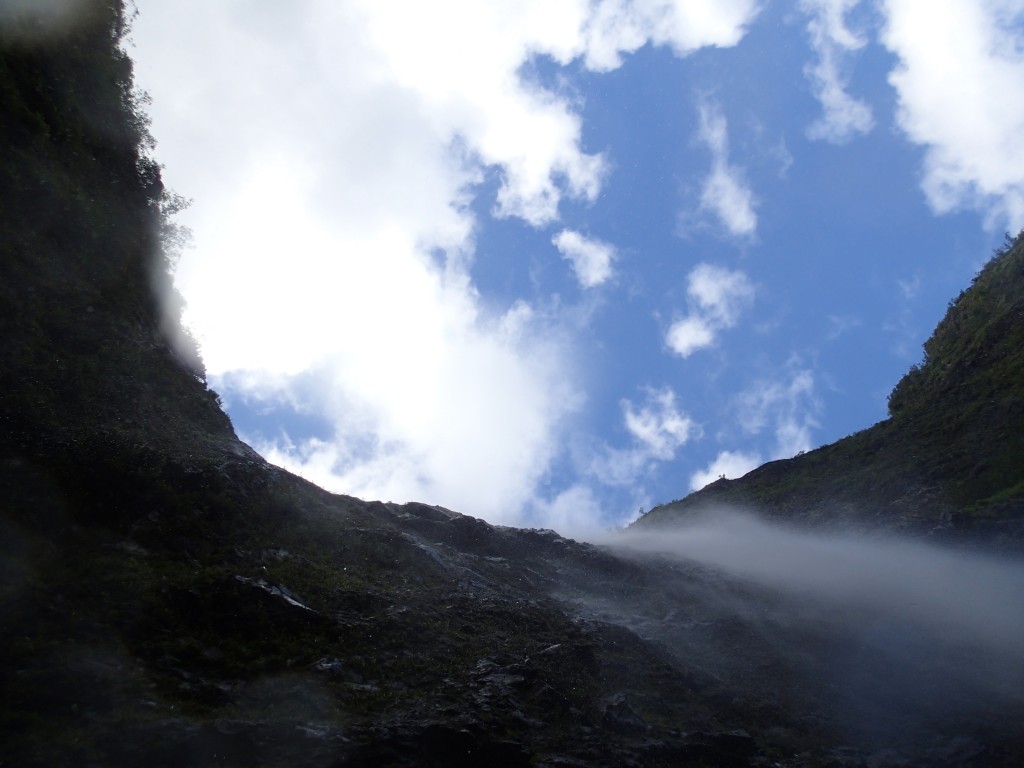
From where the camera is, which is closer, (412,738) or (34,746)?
(34,746)

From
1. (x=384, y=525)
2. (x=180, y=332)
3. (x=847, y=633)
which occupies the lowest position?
(x=847, y=633)

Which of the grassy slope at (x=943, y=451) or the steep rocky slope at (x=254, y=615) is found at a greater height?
the grassy slope at (x=943, y=451)

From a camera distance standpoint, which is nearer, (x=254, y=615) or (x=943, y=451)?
(x=254, y=615)

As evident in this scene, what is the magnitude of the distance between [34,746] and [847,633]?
2614cm

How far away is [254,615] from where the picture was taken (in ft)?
59.9

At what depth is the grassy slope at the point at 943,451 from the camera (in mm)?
37562

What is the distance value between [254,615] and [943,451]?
39.5 m

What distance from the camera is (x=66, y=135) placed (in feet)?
91.6

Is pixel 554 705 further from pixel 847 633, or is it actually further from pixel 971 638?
pixel 971 638

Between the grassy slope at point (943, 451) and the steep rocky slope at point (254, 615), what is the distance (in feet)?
40.9

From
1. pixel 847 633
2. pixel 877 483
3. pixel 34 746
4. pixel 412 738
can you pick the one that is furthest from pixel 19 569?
pixel 877 483

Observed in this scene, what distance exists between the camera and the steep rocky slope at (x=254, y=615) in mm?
14844

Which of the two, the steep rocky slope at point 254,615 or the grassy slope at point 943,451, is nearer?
the steep rocky slope at point 254,615

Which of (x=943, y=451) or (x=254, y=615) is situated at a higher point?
(x=943, y=451)
